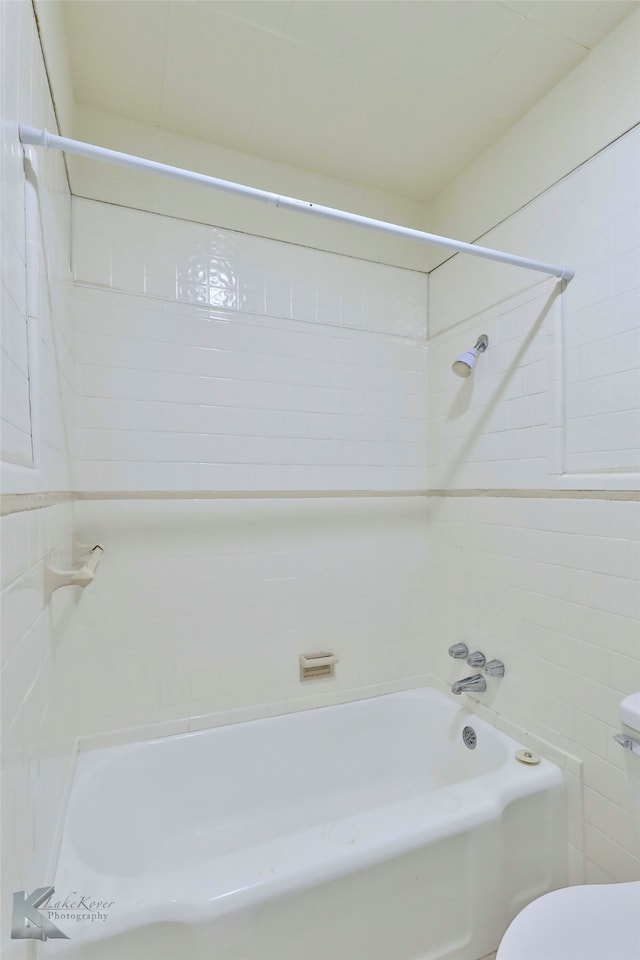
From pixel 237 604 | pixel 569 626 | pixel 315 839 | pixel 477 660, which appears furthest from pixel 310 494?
pixel 315 839

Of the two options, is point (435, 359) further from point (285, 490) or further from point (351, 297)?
point (285, 490)

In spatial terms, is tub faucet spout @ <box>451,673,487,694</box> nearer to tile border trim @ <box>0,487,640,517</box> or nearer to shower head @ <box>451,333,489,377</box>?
tile border trim @ <box>0,487,640,517</box>

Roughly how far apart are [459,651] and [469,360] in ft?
3.69

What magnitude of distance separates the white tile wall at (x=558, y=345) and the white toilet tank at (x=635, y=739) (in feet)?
1.80

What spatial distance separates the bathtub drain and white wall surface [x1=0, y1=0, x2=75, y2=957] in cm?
134

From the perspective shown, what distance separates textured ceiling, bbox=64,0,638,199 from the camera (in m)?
1.27

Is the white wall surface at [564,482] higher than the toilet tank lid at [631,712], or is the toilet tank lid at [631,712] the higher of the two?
the white wall surface at [564,482]

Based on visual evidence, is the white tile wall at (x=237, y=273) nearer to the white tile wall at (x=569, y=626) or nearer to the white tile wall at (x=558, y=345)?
the white tile wall at (x=558, y=345)

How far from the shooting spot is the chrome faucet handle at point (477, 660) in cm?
173

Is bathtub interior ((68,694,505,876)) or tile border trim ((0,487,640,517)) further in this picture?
bathtub interior ((68,694,505,876))

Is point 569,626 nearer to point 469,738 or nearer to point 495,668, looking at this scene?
point 495,668

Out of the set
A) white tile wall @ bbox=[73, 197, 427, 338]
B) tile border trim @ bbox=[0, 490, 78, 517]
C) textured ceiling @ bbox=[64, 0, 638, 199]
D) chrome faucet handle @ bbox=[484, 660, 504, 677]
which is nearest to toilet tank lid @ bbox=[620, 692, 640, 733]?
chrome faucet handle @ bbox=[484, 660, 504, 677]

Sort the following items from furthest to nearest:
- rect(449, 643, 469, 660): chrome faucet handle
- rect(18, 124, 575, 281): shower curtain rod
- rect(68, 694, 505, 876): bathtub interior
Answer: rect(449, 643, 469, 660): chrome faucet handle < rect(68, 694, 505, 876): bathtub interior < rect(18, 124, 575, 281): shower curtain rod
